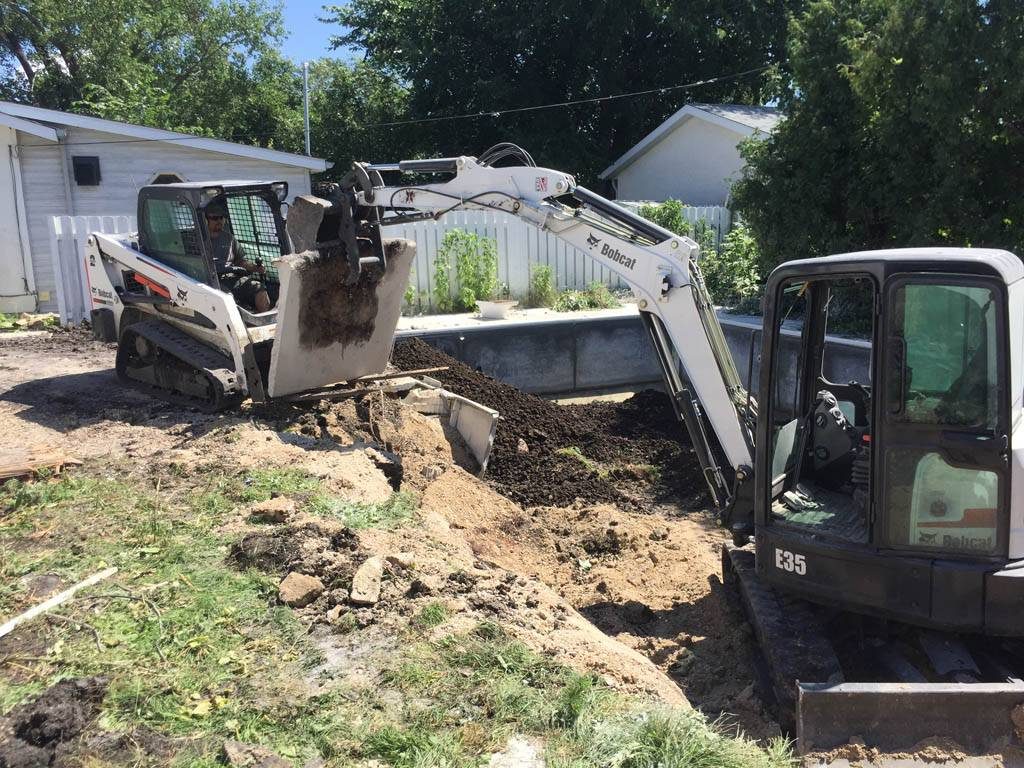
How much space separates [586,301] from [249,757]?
1237cm

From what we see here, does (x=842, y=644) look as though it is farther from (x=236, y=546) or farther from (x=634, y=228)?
(x=236, y=546)

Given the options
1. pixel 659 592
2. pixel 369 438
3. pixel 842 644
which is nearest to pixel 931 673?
pixel 842 644

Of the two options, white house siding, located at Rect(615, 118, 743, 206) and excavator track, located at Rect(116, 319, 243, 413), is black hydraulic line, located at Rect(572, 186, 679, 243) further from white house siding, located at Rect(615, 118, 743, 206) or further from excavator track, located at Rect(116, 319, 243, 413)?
white house siding, located at Rect(615, 118, 743, 206)

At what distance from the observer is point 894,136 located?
11.1 metres

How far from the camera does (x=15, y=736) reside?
353cm

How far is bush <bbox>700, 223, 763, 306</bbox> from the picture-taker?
1532 centimetres

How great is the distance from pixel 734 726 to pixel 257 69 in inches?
1275

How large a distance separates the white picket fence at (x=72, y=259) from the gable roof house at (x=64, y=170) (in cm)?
133

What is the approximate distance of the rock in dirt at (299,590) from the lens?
4.73 metres

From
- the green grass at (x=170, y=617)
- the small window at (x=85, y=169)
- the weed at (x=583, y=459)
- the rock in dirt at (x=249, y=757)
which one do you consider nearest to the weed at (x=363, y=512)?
the green grass at (x=170, y=617)

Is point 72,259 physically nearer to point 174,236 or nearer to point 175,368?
point 174,236

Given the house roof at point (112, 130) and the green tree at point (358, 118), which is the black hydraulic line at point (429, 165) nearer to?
the house roof at point (112, 130)

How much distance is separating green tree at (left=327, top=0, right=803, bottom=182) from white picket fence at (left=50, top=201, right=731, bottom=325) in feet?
34.7

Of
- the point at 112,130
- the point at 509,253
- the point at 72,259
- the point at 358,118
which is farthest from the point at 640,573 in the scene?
the point at 358,118
